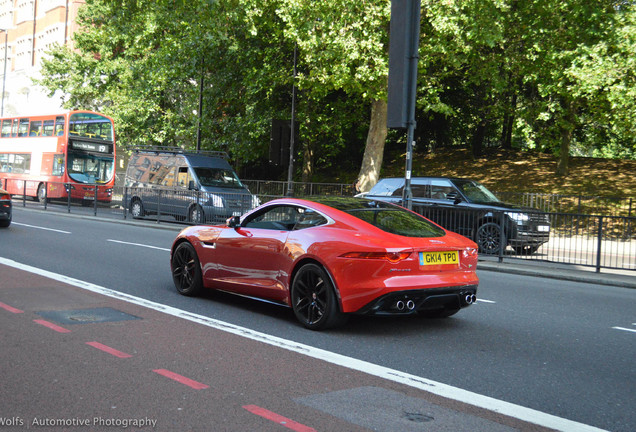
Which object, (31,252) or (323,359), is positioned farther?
(31,252)

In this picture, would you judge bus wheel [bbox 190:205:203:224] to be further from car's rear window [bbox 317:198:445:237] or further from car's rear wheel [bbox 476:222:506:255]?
car's rear window [bbox 317:198:445:237]

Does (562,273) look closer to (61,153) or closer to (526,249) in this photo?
(526,249)

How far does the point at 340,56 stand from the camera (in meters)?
22.4

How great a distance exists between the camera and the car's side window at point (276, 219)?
7.44m

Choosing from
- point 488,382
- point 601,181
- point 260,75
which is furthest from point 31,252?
point 601,181

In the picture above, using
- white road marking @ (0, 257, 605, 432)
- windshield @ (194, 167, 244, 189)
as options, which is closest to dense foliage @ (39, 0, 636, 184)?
windshield @ (194, 167, 244, 189)

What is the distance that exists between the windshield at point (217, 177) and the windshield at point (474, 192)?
29.7 feet

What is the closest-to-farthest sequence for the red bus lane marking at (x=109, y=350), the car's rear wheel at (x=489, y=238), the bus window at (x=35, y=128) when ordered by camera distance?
the red bus lane marking at (x=109, y=350) → the car's rear wheel at (x=489, y=238) → the bus window at (x=35, y=128)

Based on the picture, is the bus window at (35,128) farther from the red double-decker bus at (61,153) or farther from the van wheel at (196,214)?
the van wheel at (196,214)

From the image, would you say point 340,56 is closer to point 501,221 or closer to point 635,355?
point 501,221

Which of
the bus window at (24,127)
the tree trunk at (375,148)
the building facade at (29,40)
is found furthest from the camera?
the building facade at (29,40)

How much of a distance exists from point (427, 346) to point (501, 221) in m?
8.51

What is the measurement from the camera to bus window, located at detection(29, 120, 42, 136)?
33.8 m

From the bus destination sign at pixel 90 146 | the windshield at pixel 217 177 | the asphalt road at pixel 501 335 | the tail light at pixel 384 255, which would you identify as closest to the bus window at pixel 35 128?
the bus destination sign at pixel 90 146
